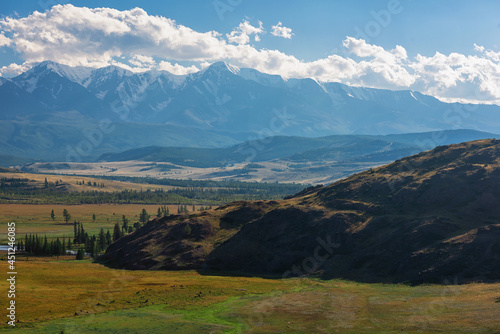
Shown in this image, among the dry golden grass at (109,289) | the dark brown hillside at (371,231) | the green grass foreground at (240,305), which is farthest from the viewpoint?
the dark brown hillside at (371,231)

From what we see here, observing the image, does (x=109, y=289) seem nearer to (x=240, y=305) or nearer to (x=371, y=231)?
(x=240, y=305)

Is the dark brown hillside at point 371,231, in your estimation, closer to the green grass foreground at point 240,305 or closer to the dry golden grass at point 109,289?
the green grass foreground at point 240,305

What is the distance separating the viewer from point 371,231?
5669 inches

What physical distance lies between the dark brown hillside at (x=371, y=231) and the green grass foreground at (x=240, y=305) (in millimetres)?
10882

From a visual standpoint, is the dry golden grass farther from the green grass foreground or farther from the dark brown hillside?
the dark brown hillside

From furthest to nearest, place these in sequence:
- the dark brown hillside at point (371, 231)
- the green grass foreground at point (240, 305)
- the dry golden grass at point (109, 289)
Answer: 1. the dark brown hillside at point (371, 231)
2. the dry golden grass at point (109, 289)
3. the green grass foreground at point (240, 305)

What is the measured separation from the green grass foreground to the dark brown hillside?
1088 cm

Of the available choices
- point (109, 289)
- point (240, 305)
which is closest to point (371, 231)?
point (240, 305)

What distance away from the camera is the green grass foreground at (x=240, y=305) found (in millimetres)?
78000

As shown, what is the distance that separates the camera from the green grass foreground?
7800 centimetres

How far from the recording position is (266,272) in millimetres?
142125

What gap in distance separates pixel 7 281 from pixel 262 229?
79.8 metres

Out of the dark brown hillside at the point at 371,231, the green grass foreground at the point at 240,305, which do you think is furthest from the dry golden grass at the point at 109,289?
the dark brown hillside at the point at 371,231

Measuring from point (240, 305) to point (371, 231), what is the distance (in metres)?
62.4
